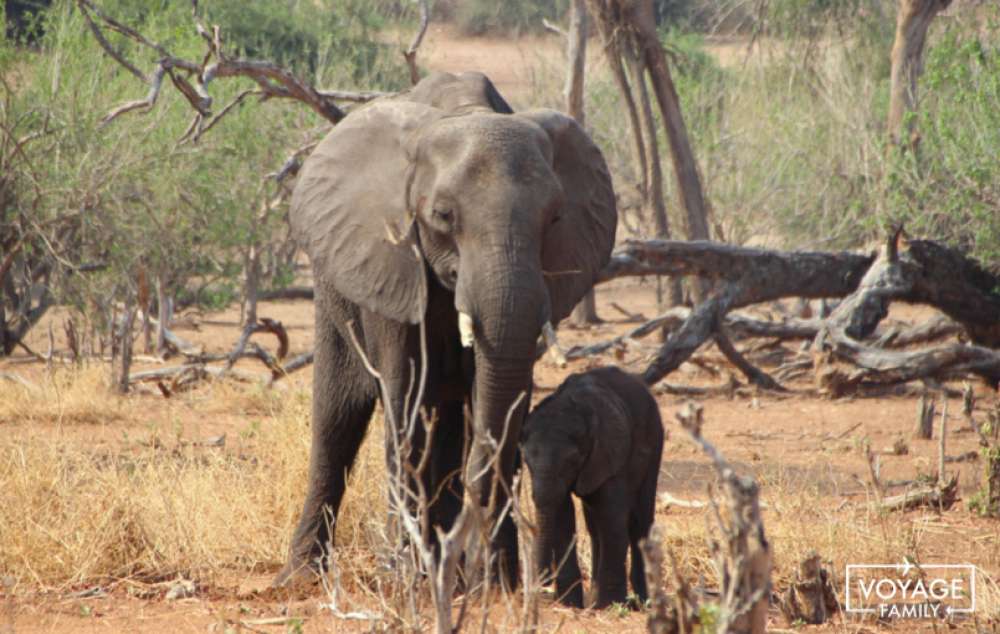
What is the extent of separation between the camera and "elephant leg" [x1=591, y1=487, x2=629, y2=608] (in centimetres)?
595

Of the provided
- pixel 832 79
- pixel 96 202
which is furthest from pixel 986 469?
pixel 832 79

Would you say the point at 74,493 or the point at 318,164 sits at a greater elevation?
the point at 318,164

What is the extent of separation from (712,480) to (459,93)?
198cm

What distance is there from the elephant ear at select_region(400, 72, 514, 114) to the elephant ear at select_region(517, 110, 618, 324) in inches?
8.1

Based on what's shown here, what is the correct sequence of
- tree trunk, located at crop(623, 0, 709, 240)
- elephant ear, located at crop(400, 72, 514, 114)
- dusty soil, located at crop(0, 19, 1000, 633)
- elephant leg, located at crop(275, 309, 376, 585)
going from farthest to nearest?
tree trunk, located at crop(623, 0, 709, 240)
elephant leg, located at crop(275, 309, 376, 585)
elephant ear, located at crop(400, 72, 514, 114)
dusty soil, located at crop(0, 19, 1000, 633)

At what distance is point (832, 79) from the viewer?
790 inches

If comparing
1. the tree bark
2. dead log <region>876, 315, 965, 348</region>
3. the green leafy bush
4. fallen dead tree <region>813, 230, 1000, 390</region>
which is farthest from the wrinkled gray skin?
the tree bark

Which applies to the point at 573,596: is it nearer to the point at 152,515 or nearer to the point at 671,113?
the point at 152,515

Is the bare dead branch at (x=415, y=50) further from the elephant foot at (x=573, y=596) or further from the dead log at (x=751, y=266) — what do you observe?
the elephant foot at (x=573, y=596)

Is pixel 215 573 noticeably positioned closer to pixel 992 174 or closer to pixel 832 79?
pixel 992 174

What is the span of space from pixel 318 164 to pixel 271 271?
13.8 meters

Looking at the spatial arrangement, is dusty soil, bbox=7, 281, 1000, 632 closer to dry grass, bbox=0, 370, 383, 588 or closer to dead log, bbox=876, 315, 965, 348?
dry grass, bbox=0, 370, 383, 588

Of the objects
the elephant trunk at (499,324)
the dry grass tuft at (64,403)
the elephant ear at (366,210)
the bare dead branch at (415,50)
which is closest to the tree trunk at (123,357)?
the dry grass tuft at (64,403)

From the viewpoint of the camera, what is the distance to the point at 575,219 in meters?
5.75
